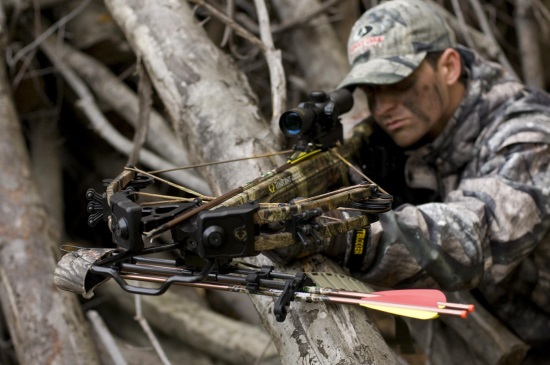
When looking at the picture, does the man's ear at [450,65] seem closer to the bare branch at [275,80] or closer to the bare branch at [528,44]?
the bare branch at [275,80]

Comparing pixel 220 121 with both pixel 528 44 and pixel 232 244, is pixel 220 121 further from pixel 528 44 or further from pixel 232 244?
pixel 528 44

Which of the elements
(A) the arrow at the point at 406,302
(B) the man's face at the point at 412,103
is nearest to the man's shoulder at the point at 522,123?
(B) the man's face at the point at 412,103

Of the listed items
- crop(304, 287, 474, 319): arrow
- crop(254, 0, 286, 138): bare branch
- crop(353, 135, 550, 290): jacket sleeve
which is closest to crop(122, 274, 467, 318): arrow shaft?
crop(304, 287, 474, 319): arrow

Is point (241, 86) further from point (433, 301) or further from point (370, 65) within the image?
point (433, 301)

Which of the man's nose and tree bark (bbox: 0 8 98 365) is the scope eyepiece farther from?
tree bark (bbox: 0 8 98 365)

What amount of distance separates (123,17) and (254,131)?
99 centimetres

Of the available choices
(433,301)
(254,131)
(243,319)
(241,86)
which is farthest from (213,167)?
(243,319)

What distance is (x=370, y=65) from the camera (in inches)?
113

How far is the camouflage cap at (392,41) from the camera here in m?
2.82

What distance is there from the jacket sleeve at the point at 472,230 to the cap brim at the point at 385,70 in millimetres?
448

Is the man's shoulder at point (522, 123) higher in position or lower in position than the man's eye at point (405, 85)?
lower

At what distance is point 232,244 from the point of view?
66.2 inches

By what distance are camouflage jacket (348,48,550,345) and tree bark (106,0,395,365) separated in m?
0.33

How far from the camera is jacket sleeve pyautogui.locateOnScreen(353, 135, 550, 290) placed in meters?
2.32
